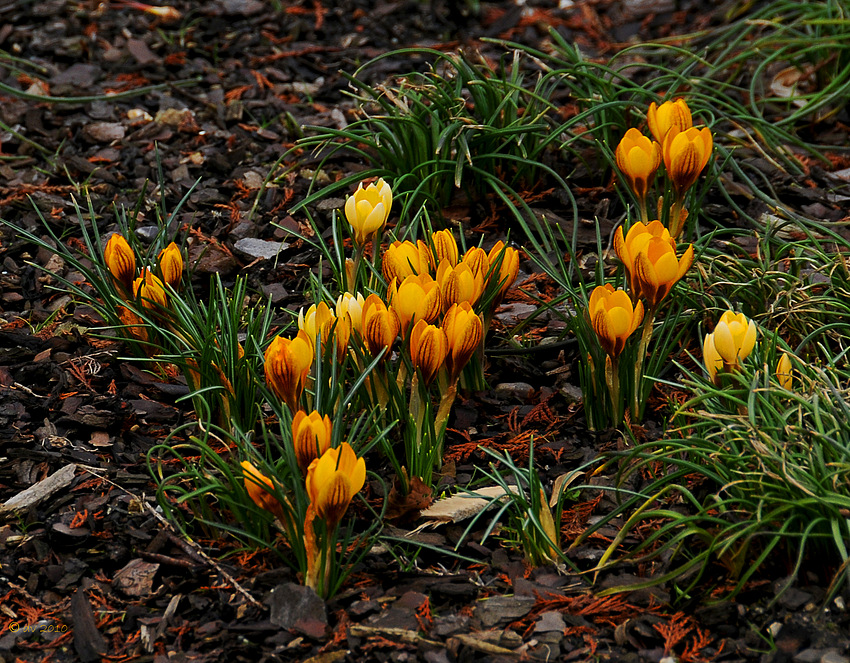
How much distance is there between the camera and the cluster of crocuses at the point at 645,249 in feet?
6.51

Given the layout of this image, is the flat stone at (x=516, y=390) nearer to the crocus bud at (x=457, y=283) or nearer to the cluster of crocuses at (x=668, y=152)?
the crocus bud at (x=457, y=283)

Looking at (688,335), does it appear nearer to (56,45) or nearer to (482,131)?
(482,131)

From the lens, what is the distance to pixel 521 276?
2.81 metres

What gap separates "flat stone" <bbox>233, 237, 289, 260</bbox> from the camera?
9.36 ft

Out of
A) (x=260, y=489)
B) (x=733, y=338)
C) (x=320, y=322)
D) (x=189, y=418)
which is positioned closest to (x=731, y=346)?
(x=733, y=338)

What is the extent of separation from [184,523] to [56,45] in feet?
9.41

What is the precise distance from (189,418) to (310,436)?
70cm

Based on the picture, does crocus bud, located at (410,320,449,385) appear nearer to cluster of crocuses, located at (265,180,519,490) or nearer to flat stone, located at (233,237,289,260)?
cluster of crocuses, located at (265,180,519,490)

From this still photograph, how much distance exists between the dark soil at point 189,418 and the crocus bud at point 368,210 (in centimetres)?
49

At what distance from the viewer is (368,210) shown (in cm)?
222

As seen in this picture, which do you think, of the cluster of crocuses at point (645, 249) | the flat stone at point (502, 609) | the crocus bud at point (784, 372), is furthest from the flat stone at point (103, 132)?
the crocus bud at point (784, 372)

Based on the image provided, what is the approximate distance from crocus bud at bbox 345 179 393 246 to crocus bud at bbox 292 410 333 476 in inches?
26.4

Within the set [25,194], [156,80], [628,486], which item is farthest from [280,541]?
[156,80]

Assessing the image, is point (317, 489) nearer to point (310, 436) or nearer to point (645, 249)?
point (310, 436)
